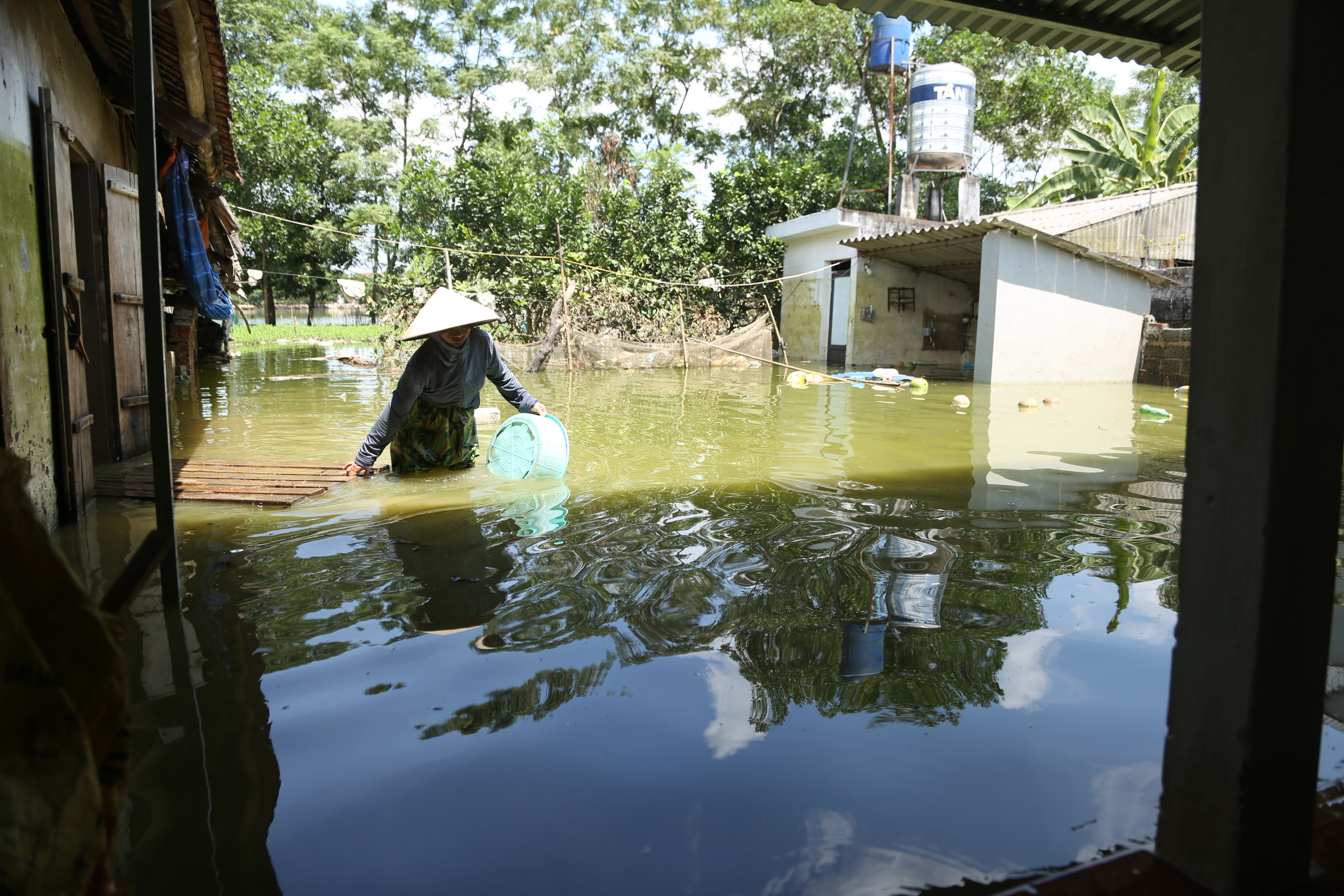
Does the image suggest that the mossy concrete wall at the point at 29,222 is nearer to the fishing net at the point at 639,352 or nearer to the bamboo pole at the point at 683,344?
the fishing net at the point at 639,352

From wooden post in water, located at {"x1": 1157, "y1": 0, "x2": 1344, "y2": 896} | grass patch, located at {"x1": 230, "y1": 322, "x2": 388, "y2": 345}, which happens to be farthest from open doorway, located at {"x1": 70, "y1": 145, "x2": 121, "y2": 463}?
grass patch, located at {"x1": 230, "y1": 322, "x2": 388, "y2": 345}

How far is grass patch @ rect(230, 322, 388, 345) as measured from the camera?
81.3 feet

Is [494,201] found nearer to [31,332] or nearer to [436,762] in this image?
[31,332]

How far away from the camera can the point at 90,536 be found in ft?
13.1

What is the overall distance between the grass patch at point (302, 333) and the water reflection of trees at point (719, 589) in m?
20.8

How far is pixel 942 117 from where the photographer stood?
17.7 metres

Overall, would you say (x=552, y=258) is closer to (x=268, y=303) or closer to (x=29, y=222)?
(x=29, y=222)

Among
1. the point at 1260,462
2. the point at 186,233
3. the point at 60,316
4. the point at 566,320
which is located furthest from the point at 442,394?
the point at 566,320

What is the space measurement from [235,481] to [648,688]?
377 centimetres

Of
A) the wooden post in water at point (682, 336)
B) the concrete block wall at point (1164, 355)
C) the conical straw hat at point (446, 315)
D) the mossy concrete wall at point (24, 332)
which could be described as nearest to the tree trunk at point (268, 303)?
the wooden post in water at point (682, 336)

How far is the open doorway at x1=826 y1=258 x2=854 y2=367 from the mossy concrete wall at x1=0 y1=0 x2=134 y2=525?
598 inches

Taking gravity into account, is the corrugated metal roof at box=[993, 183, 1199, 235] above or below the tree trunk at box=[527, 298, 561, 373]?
above

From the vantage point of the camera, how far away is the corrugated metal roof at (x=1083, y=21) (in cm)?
359

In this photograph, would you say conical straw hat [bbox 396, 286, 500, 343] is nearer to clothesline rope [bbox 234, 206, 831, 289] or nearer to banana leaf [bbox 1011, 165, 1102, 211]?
clothesline rope [bbox 234, 206, 831, 289]
